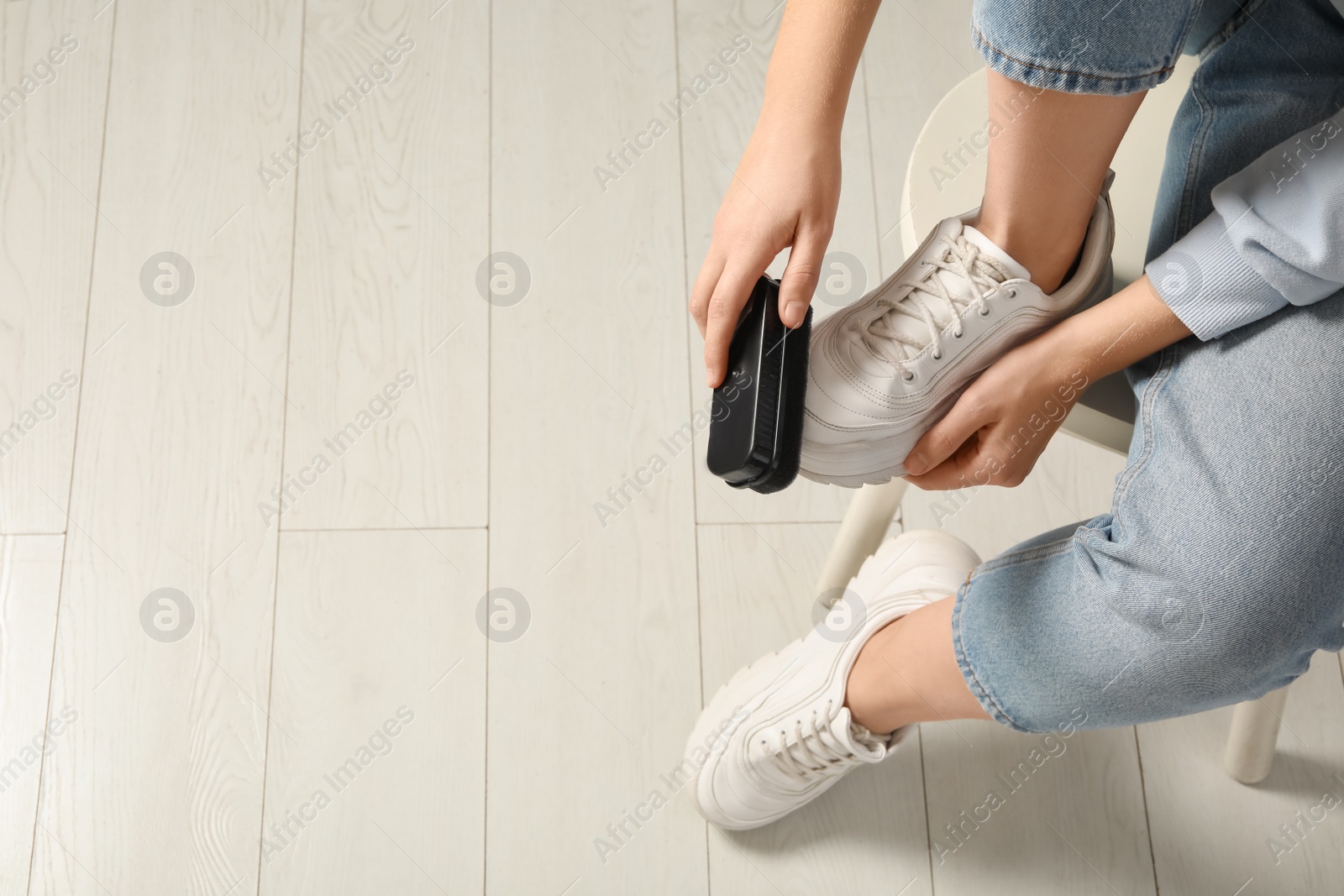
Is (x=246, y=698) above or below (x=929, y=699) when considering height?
below

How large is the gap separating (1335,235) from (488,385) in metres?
0.73

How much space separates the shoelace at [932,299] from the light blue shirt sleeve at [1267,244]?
9cm

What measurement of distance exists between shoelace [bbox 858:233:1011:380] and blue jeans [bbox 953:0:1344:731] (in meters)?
0.10

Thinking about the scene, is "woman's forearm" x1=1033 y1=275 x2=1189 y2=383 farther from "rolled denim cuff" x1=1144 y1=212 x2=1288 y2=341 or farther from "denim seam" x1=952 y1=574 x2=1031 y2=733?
"denim seam" x1=952 y1=574 x2=1031 y2=733

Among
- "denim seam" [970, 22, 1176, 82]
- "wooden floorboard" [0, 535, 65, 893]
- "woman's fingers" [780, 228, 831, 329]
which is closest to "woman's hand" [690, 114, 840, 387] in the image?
"woman's fingers" [780, 228, 831, 329]

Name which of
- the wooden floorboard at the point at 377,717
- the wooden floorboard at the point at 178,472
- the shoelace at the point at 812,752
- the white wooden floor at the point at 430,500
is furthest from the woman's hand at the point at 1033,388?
the wooden floorboard at the point at 178,472

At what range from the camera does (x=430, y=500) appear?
3.10ft

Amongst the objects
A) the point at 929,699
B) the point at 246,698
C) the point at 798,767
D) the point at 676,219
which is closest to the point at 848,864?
the point at 798,767

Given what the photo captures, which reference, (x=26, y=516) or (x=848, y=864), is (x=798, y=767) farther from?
(x=26, y=516)

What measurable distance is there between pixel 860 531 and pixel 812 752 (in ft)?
0.62

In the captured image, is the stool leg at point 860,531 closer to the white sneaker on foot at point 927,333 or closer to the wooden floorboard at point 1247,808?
the white sneaker on foot at point 927,333

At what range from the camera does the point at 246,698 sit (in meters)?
0.88

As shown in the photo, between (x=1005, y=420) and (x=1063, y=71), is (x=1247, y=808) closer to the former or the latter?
(x=1005, y=420)

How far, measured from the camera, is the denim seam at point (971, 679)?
1.87ft
